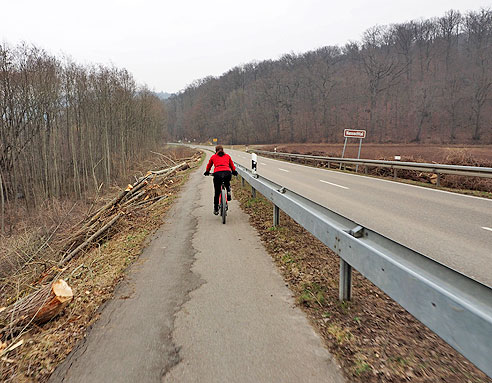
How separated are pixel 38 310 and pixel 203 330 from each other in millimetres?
1801

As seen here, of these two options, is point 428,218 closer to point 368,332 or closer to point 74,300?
point 368,332

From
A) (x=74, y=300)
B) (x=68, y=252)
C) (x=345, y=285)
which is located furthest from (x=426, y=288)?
(x=68, y=252)

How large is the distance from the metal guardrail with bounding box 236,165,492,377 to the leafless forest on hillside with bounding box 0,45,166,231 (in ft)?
55.5

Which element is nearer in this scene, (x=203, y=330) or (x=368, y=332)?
(x=368, y=332)

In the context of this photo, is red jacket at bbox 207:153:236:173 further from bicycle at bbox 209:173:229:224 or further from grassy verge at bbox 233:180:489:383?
grassy verge at bbox 233:180:489:383

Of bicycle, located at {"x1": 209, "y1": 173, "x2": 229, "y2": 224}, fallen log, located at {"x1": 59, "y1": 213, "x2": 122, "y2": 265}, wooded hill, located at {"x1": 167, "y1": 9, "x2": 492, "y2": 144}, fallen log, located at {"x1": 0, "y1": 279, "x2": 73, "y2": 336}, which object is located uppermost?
wooded hill, located at {"x1": 167, "y1": 9, "x2": 492, "y2": 144}

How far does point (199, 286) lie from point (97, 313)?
124cm

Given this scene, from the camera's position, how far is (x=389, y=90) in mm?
55375

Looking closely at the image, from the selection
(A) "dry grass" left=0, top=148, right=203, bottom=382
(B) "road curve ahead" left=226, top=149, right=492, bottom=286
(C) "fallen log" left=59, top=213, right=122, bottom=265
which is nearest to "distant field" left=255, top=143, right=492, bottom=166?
(B) "road curve ahead" left=226, top=149, right=492, bottom=286

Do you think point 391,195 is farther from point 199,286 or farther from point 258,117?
point 258,117

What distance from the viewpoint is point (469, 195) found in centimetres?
977

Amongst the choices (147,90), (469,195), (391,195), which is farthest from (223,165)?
(147,90)

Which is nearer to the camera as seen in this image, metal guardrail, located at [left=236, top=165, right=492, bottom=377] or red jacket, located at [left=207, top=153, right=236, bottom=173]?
metal guardrail, located at [left=236, top=165, right=492, bottom=377]

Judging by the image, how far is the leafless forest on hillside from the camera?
21.0 metres
